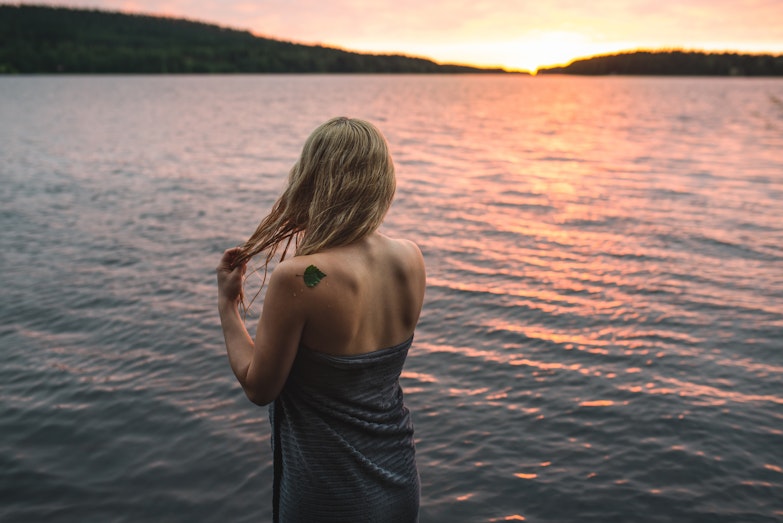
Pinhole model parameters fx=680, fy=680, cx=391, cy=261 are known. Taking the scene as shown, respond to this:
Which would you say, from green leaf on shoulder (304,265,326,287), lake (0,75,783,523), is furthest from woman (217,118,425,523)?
lake (0,75,783,523)

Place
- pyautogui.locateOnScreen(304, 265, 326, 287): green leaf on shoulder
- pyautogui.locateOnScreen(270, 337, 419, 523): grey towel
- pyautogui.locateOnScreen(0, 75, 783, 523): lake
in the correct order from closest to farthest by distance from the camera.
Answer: pyautogui.locateOnScreen(304, 265, 326, 287): green leaf on shoulder < pyautogui.locateOnScreen(270, 337, 419, 523): grey towel < pyautogui.locateOnScreen(0, 75, 783, 523): lake

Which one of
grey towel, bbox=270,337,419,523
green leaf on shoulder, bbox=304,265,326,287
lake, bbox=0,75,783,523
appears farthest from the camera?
lake, bbox=0,75,783,523

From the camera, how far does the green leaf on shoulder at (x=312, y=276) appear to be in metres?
2.18

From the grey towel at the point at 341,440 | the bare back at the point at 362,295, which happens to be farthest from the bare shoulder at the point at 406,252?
the grey towel at the point at 341,440

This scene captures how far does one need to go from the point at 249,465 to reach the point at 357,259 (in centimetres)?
460

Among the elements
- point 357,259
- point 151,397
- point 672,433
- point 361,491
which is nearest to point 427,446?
point 672,433

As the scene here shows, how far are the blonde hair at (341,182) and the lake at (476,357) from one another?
4031mm

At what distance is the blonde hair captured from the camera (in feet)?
7.38

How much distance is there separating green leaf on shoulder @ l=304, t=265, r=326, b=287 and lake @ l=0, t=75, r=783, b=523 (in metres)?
4.03

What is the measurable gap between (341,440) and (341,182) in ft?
3.08

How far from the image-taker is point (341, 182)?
2252mm

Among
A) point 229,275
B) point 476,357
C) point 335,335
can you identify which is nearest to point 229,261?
point 229,275

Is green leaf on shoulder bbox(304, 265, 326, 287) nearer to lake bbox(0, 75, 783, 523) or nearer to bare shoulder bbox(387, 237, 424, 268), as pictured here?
bare shoulder bbox(387, 237, 424, 268)

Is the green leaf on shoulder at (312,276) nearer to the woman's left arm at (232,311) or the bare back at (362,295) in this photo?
the bare back at (362,295)
